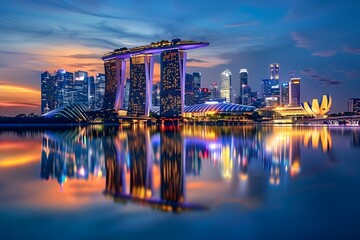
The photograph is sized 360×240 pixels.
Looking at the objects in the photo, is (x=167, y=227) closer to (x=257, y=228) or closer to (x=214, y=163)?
(x=257, y=228)

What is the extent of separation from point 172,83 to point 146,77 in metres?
11.6

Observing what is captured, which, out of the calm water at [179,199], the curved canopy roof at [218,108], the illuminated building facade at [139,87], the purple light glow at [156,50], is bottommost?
the calm water at [179,199]

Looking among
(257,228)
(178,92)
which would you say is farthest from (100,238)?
(178,92)

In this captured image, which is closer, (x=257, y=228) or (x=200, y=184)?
(x=257, y=228)

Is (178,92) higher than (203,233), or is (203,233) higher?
(178,92)

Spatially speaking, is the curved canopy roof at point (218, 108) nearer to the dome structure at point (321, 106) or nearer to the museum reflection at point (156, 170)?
the dome structure at point (321, 106)

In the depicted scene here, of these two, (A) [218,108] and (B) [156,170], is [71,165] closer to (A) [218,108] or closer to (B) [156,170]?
(B) [156,170]

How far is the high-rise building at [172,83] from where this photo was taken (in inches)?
4934

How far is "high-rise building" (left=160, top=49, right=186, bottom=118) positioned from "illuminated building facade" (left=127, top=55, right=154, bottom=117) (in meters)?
6.17

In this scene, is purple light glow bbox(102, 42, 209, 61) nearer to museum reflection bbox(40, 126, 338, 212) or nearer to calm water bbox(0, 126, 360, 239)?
museum reflection bbox(40, 126, 338, 212)

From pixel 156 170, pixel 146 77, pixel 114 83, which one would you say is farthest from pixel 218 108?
pixel 156 170

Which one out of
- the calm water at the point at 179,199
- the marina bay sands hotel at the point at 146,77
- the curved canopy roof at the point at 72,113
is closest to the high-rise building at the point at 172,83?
the marina bay sands hotel at the point at 146,77

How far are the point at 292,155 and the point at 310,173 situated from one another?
7.08 meters

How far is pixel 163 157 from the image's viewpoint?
2161cm
